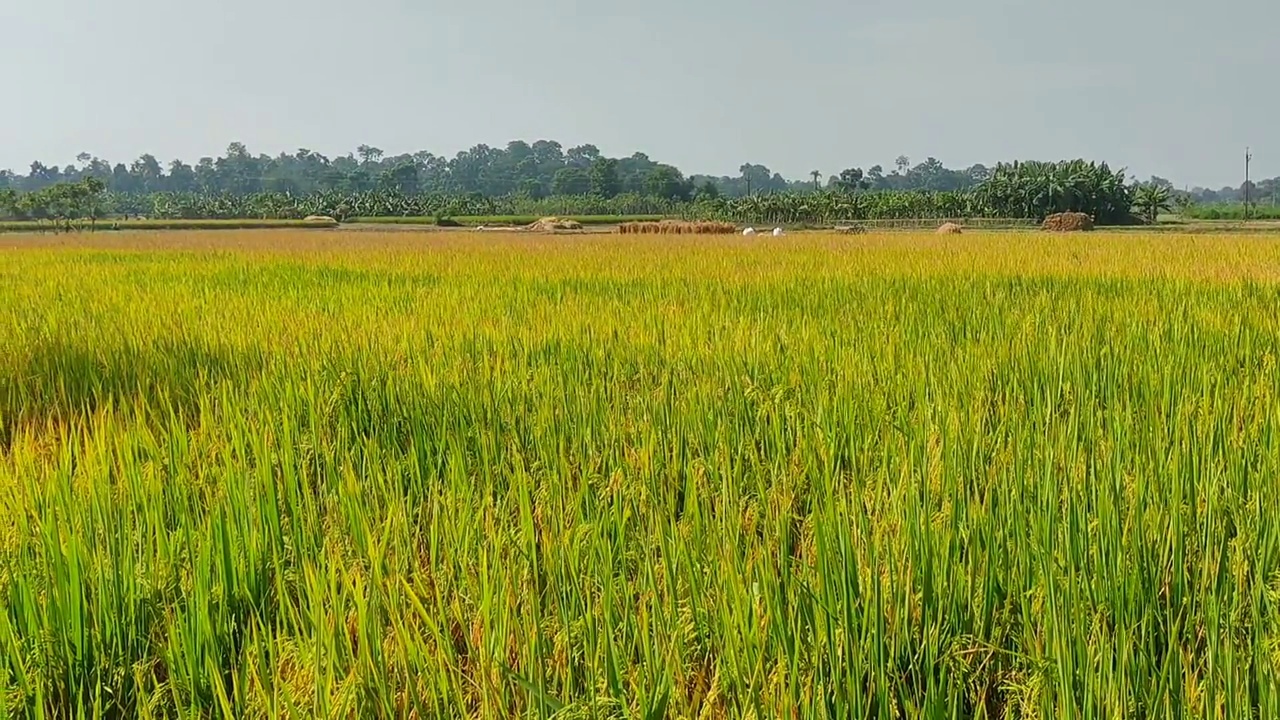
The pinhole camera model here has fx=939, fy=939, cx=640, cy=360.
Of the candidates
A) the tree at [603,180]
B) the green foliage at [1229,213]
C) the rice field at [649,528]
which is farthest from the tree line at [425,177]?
the rice field at [649,528]

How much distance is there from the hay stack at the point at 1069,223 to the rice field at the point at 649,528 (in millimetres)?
29933

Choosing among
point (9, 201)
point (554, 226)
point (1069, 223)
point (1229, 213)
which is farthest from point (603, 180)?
point (1069, 223)

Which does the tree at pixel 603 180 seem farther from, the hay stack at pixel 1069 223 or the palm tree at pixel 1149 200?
the hay stack at pixel 1069 223

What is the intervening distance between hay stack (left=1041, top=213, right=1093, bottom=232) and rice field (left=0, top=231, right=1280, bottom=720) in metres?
29.9

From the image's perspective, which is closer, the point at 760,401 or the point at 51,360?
the point at 760,401

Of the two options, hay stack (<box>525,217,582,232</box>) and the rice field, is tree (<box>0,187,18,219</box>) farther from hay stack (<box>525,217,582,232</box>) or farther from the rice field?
the rice field

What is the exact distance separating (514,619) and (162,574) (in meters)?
0.65

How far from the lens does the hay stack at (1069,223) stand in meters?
31.3

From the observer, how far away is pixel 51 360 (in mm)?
3961

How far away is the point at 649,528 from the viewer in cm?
173

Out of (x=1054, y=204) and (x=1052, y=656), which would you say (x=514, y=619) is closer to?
(x=1052, y=656)

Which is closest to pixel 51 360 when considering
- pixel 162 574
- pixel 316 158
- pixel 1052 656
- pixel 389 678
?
pixel 162 574

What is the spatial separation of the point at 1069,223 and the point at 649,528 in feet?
110

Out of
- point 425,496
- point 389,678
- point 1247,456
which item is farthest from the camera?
point 425,496
